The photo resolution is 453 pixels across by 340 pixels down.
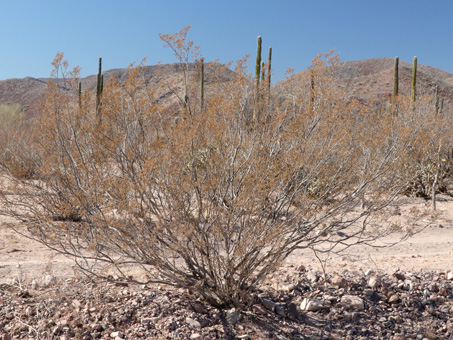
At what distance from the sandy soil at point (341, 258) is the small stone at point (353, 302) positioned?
2.64 feet

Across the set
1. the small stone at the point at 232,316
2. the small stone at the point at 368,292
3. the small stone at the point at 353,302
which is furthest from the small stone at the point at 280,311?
the small stone at the point at 368,292

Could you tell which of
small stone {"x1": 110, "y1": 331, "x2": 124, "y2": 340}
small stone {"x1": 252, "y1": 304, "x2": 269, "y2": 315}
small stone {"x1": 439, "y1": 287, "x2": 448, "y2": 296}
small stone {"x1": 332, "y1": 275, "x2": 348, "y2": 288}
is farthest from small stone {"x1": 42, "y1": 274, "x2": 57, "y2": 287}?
small stone {"x1": 439, "y1": 287, "x2": 448, "y2": 296}

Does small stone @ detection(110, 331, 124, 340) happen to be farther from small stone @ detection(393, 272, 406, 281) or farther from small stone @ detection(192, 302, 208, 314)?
small stone @ detection(393, 272, 406, 281)

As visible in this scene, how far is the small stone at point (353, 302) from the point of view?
4.43 metres

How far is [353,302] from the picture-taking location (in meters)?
4.46

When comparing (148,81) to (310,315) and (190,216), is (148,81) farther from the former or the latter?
(310,315)

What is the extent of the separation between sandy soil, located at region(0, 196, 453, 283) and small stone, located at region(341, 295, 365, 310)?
803 millimetres

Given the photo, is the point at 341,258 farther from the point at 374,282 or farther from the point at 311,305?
the point at 311,305

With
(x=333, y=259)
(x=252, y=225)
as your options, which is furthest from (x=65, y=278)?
(x=333, y=259)

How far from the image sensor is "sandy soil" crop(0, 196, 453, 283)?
17.7 feet

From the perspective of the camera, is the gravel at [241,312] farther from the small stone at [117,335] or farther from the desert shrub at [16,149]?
the desert shrub at [16,149]

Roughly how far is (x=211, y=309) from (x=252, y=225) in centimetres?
93

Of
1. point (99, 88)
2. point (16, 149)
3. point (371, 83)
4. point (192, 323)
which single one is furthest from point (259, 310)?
point (371, 83)

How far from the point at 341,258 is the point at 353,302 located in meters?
1.63
